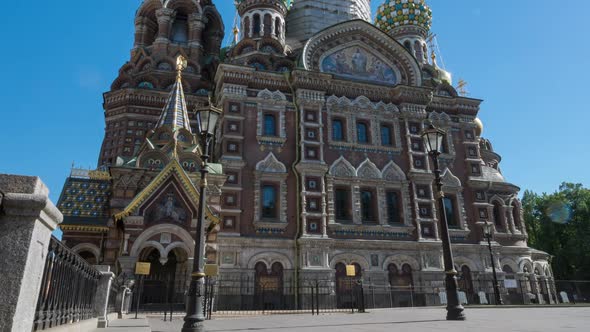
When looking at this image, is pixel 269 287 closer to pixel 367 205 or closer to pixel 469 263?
Answer: pixel 367 205

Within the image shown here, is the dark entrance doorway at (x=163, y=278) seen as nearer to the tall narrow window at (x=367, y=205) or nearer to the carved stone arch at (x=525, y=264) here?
the tall narrow window at (x=367, y=205)

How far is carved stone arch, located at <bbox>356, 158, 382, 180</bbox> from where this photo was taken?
2094 cm

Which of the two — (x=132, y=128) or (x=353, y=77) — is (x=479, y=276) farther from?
(x=132, y=128)

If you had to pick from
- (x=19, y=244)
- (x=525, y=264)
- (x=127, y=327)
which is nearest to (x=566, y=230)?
(x=525, y=264)

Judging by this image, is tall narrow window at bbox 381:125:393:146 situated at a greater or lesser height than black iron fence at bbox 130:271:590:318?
greater

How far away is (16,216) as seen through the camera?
317 centimetres

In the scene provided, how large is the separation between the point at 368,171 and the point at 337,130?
2631 mm

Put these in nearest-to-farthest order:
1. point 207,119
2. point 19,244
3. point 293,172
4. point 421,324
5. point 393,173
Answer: point 19,244
point 421,324
point 207,119
point 293,172
point 393,173

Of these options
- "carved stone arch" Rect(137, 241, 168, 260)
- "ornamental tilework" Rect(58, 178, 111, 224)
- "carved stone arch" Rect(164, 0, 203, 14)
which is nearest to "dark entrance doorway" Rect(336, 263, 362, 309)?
"carved stone arch" Rect(137, 241, 168, 260)

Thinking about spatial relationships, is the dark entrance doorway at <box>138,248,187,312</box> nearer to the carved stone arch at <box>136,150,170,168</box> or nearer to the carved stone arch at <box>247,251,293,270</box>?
the carved stone arch at <box>247,251,293,270</box>

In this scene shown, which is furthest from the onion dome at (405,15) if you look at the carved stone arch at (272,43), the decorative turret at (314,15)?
the carved stone arch at (272,43)

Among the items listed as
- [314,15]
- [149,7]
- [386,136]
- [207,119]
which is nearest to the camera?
[207,119]

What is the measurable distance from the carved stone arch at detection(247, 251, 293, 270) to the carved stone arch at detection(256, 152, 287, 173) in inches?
145

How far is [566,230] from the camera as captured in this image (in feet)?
116
